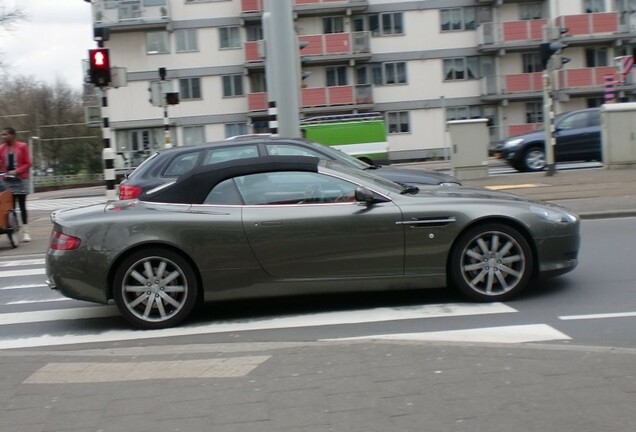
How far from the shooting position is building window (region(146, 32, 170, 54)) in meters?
44.9

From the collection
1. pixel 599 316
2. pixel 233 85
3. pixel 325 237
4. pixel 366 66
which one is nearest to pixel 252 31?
pixel 233 85

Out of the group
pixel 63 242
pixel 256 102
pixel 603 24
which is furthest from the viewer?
pixel 256 102

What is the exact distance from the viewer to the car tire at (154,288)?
6430mm

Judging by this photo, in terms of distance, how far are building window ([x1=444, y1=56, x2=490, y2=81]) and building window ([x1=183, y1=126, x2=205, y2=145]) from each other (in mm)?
15214

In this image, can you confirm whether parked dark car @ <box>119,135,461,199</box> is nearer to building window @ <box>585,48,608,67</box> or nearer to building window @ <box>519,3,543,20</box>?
building window @ <box>519,3,543,20</box>

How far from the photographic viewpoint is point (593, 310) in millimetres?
6316

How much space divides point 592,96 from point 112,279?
42.9 m

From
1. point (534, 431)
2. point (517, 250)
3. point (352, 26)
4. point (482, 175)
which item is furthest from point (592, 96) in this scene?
point (534, 431)

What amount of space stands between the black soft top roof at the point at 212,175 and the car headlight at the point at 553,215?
2.08 meters

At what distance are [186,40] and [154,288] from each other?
4080cm

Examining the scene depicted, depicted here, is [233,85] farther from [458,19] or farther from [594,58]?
[594,58]

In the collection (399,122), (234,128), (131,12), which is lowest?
(399,122)

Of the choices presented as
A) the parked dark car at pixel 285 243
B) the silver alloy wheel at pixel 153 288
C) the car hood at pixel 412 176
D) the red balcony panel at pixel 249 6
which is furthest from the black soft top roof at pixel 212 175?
the red balcony panel at pixel 249 6

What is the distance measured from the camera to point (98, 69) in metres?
12.7
